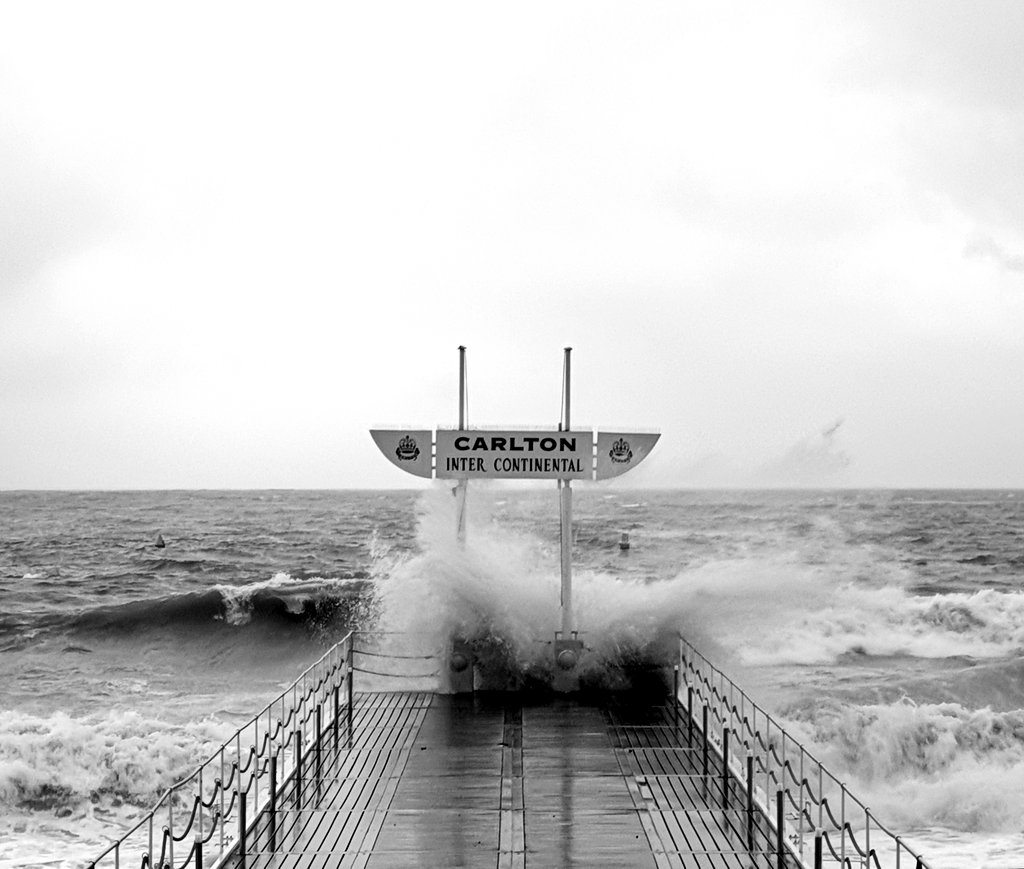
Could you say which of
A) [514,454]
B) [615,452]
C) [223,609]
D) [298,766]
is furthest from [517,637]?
[223,609]

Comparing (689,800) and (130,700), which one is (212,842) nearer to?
(689,800)

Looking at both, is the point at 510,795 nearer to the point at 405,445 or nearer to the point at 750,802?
the point at 750,802

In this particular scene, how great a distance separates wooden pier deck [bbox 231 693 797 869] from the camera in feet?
31.1

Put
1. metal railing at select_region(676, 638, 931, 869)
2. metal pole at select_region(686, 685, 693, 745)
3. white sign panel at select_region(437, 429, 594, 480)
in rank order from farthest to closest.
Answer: white sign panel at select_region(437, 429, 594, 480) < metal pole at select_region(686, 685, 693, 745) < metal railing at select_region(676, 638, 931, 869)

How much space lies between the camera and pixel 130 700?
1038 inches

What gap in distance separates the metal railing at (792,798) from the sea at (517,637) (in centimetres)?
83

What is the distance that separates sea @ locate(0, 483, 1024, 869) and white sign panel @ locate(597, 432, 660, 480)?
1.03 feet

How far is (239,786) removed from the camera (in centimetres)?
1003

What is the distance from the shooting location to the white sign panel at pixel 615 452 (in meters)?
16.3

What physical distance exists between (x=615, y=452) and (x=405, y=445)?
3.02m

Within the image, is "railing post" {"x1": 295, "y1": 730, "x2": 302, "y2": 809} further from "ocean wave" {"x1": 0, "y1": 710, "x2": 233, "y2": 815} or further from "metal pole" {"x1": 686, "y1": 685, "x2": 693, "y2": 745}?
"ocean wave" {"x1": 0, "y1": 710, "x2": 233, "y2": 815}

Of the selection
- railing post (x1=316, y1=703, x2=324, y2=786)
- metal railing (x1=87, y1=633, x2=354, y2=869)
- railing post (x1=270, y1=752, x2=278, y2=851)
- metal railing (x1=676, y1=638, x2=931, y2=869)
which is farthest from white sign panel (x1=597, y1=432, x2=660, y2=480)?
railing post (x1=270, y1=752, x2=278, y2=851)

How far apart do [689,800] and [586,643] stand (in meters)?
6.28

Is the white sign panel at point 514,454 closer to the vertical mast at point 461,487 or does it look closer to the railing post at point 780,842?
the vertical mast at point 461,487
